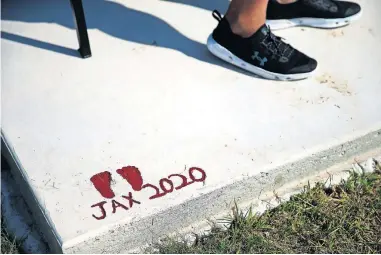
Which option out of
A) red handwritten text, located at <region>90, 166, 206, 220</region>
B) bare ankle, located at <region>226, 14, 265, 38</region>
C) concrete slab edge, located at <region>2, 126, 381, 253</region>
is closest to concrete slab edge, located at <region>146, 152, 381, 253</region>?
concrete slab edge, located at <region>2, 126, 381, 253</region>

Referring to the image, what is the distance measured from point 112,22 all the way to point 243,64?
62 cm

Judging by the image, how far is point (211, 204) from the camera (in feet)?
6.91

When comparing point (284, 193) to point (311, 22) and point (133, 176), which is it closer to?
point (133, 176)

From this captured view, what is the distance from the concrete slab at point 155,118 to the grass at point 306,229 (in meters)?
0.08

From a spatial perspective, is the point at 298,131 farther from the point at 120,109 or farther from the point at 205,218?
the point at 120,109

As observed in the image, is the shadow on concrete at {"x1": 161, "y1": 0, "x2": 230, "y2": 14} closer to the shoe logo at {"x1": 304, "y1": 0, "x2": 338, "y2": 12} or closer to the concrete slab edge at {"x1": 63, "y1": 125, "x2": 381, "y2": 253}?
the shoe logo at {"x1": 304, "y1": 0, "x2": 338, "y2": 12}

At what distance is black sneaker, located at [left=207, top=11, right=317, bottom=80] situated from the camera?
8.02 feet

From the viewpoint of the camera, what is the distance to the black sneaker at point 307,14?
2.68 m

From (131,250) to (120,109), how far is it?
542 mm

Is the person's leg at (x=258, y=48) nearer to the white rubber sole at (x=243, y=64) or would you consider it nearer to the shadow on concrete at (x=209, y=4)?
the white rubber sole at (x=243, y=64)

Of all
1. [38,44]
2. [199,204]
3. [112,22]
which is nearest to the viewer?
[199,204]

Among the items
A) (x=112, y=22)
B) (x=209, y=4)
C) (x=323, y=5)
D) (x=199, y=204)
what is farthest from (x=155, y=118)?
(x=323, y=5)

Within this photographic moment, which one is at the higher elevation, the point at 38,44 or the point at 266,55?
the point at 38,44

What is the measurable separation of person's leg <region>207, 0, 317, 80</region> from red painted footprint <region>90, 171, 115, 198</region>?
727 mm
